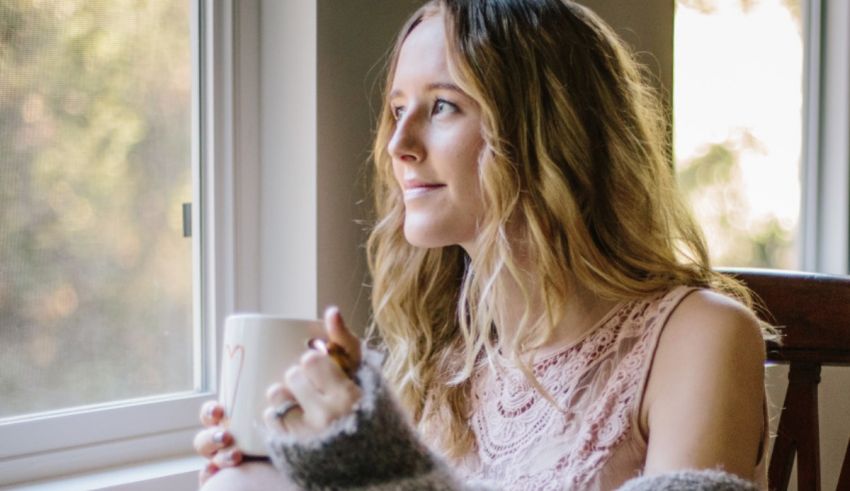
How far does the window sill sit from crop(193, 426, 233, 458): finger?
42 centimetres

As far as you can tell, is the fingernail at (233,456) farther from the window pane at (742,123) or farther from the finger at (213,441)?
the window pane at (742,123)

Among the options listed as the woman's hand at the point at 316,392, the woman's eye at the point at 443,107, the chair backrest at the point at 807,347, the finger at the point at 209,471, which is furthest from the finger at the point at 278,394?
the chair backrest at the point at 807,347

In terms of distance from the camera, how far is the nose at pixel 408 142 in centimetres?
107

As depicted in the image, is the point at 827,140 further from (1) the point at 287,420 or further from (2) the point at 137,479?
(1) the point at 287,420

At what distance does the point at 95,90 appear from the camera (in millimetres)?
1246

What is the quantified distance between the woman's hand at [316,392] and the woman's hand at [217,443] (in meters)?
0.07

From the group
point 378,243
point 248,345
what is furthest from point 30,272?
point 248,345

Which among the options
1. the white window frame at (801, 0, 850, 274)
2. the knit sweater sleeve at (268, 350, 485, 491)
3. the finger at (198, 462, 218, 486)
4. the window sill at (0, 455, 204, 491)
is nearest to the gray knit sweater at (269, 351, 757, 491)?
the knit sweater sleeve at (268, 350, 485, 491)

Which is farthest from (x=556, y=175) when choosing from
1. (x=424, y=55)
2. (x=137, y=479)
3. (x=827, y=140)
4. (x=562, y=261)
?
(x=827, y=140)

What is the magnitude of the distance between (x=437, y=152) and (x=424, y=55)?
13cm

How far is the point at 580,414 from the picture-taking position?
3.46 feet

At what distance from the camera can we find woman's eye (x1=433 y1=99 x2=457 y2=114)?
1080mm

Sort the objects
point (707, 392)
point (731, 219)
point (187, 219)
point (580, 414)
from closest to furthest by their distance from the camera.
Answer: point (707, 392) → point (580, 414) → point (187, 219) → point (731, 219)

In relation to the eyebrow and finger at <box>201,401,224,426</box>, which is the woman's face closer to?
the eyebrow
